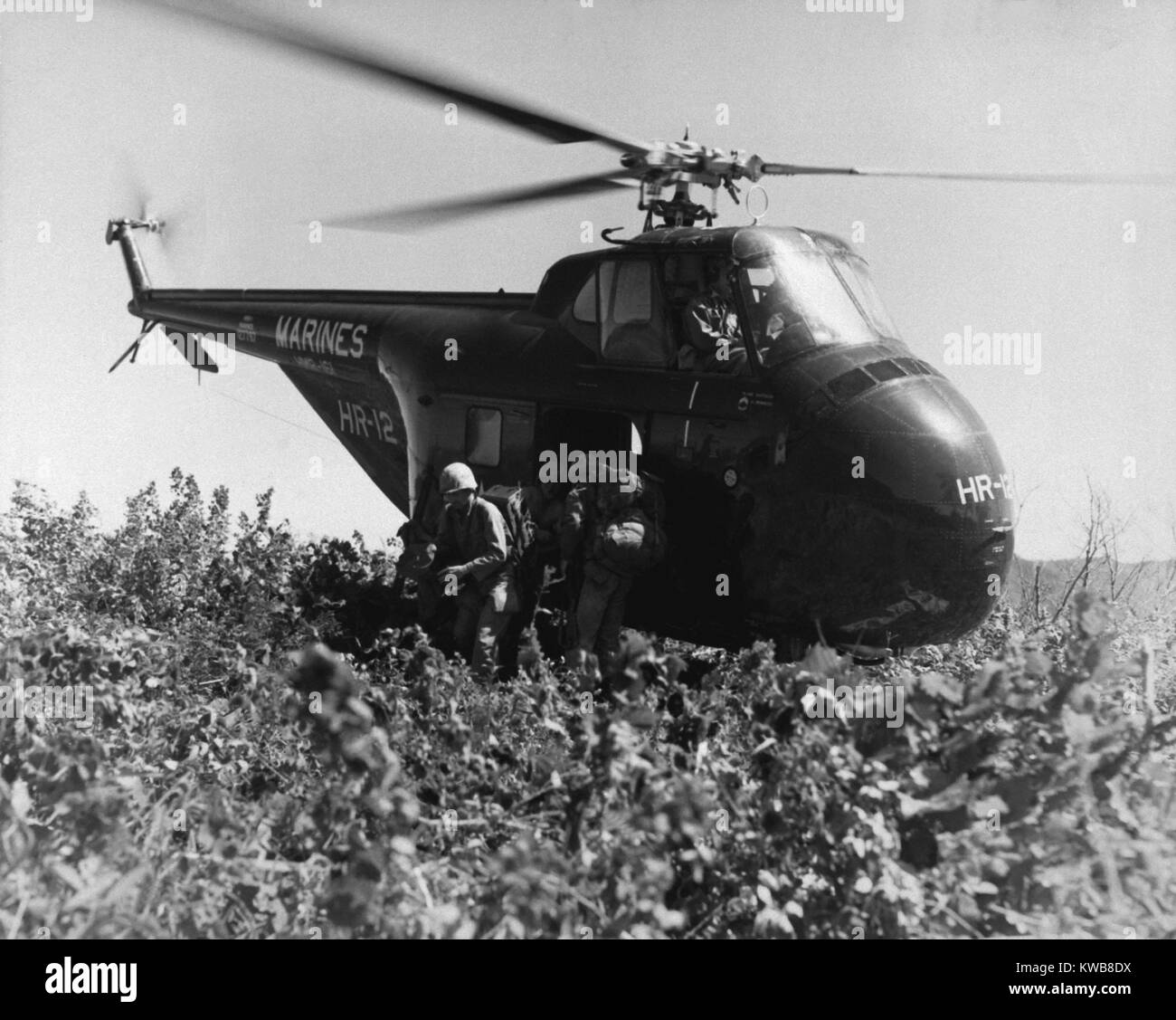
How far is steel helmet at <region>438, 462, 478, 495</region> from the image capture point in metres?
7.86

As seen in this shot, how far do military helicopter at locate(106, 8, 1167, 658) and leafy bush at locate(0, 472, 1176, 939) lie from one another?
154 cm

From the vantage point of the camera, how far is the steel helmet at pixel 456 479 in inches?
309

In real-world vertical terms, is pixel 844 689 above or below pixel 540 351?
below

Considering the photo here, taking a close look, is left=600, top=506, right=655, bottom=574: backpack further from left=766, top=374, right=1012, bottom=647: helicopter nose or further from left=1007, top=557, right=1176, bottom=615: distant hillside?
left=1007, top=557, right=1176, bottom=615: distant hillside

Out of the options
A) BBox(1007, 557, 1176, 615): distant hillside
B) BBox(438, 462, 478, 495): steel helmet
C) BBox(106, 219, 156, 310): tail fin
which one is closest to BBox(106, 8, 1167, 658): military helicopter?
BBox(438, 462, 478, 495): steel helmet

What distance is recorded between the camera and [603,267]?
8.00 meters

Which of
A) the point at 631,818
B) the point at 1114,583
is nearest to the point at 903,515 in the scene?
the point at 631,818

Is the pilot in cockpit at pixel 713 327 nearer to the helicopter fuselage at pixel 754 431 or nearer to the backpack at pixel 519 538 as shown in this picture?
→ the helicopter fuselage at pixel 754 431

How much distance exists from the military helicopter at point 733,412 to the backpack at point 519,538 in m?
0.38

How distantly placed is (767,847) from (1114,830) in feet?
3.74

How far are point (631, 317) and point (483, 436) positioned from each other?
1.46 meters
